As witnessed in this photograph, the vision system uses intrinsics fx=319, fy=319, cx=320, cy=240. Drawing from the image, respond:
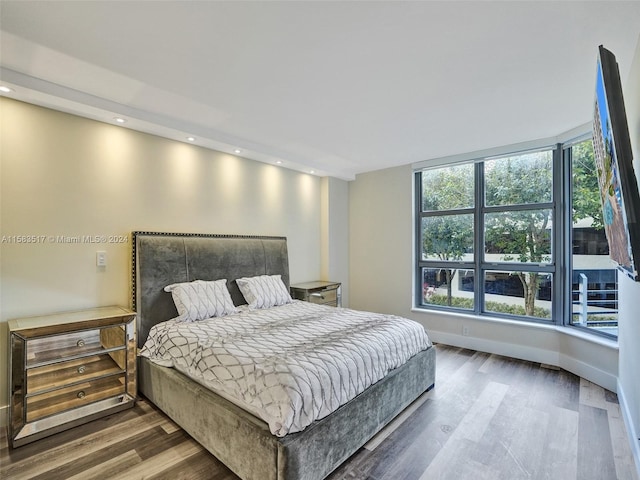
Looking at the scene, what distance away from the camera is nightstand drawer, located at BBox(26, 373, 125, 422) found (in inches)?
87.7

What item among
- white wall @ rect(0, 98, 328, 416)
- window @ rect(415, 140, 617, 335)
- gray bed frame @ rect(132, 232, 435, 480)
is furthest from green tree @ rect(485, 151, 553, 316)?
white wall @ rect(0, 98, 328, 416)

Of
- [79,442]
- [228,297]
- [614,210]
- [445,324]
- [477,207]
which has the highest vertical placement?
[477,207]

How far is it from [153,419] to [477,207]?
4135mm

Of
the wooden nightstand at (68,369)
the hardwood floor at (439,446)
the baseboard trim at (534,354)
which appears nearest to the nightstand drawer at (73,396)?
the wooden nightstand at (68,369)

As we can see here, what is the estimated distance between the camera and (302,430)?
5.51 feet

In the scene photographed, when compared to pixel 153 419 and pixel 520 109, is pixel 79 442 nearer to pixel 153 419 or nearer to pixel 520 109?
pixel 153 419

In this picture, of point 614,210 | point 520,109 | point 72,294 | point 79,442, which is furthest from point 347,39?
point 79,442

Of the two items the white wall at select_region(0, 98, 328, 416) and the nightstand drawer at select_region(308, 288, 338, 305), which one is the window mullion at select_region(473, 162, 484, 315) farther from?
the white wall at select_region(0, 98, 328, 416)

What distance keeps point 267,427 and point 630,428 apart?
2.45 m

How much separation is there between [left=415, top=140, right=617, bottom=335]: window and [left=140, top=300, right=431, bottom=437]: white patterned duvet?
1.75 meters

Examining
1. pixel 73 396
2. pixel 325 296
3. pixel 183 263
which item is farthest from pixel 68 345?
pixel 325 296

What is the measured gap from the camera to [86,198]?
8.93 ft

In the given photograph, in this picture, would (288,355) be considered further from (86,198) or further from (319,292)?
(319,292)

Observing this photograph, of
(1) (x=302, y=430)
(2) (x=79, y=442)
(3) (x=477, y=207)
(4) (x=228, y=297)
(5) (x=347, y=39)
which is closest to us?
(1) (x=302, y=430)
